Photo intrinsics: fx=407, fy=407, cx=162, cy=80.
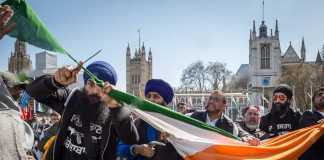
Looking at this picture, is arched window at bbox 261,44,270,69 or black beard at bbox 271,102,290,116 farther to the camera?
arched window at bbox 261,44,270,69

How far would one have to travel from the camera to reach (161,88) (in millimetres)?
4633

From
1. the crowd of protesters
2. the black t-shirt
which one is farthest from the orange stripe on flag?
the black t-shirt

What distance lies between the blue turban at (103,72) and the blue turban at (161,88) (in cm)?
85

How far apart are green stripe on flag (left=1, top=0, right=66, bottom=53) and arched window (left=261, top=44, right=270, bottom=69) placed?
286 feet

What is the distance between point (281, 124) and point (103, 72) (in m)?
3.07

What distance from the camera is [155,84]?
4.67 m

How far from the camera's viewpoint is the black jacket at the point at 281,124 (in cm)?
569

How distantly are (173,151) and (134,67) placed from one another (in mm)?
107226

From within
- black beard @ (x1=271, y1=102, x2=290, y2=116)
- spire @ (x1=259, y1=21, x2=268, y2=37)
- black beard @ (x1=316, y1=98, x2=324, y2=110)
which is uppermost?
spire @ (x1=259, y1=21, x2=268, y2=37)

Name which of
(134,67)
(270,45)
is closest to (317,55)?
(270,45)

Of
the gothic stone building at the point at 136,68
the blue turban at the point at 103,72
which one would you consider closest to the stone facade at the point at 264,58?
the gothic stone building at the point at 136,68

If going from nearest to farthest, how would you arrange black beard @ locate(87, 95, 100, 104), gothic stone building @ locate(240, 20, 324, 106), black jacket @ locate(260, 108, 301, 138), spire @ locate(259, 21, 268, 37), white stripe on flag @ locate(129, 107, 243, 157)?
black beard @ locate(87, 95, 100, 104) → white stripe on flag @ locate(129, 107, 243, 157) → black jacket @ locate(260, 108, 301, 138) → gothic stone building @ locate(240, 20, 324, 106) → spire @ locate(259, 21, 268, 37)

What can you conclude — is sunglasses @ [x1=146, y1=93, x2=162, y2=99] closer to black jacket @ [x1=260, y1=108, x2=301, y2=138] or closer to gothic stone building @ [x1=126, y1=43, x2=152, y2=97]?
black jacket @ [x1=260, y1=108, x2=301, y2=138]

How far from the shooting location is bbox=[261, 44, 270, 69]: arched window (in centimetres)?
8769
